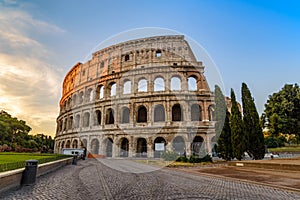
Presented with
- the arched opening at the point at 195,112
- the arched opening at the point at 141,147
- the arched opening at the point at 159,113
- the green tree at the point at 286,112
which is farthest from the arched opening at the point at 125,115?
the green tree at the point at 286,112

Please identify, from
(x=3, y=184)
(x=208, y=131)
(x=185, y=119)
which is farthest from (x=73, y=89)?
(x=3, y=184)

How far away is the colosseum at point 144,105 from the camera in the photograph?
85.3 feet

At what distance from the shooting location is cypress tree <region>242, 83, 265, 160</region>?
60.8 feet

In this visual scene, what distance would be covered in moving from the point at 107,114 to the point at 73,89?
38.6ft

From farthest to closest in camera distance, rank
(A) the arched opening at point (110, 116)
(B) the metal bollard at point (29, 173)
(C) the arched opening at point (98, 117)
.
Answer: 1. (C) the arched opening at point (98, 117)
2. (A) the arched opening at point (110, 116)
3. (B) the metal bollard at point (29, 173)

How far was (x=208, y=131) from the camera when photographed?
2589 cm

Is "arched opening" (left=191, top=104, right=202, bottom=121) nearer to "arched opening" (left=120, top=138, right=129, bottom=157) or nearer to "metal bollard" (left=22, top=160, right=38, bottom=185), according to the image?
"arched opening" (left=120, top=138, right=129, bottom=157)

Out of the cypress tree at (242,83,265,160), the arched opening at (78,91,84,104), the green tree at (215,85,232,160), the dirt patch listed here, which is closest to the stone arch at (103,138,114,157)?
the arched opening at (78,91,84,104)

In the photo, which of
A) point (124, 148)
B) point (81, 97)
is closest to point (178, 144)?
point (124, 148)

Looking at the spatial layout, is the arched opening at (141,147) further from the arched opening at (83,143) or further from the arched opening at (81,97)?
the arched opening at (81,97)

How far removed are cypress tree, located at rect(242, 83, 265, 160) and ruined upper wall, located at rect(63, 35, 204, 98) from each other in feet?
36.9

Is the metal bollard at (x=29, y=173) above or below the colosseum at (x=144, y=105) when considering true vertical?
below

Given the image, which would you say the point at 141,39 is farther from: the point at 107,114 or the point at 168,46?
the point at 107,114

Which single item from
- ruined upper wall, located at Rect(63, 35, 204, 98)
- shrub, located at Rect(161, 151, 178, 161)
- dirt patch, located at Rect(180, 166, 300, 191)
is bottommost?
dirt patch, located at Rect(180, 166, 300, 191)
